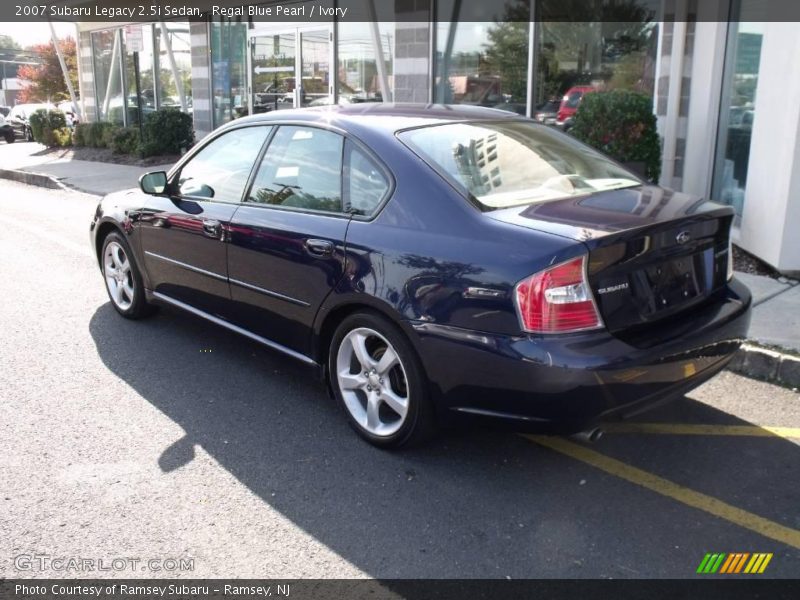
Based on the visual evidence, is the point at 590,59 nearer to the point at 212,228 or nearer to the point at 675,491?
the point at 212,228

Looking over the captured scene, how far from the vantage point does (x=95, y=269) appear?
298 inches

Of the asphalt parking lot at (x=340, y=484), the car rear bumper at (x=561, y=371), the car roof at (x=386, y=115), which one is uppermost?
the car roof at (x=386, y=115)

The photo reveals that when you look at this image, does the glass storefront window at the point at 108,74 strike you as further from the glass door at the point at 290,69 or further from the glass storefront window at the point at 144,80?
the glass door at the point at 290,69

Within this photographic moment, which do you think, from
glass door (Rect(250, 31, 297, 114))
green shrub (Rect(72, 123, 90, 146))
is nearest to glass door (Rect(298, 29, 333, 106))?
glass door (Rect(250, 31, 297, 114))

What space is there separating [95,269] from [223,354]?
308 cm

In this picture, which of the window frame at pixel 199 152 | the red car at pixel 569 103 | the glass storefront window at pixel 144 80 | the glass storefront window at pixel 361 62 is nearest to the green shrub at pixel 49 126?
the glass storefront window at pixel 144 80

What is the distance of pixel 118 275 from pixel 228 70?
12012mm

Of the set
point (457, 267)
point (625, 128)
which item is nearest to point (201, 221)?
point (457, 267)

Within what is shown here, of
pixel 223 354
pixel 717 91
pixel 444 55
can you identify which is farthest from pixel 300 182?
pixel 444 55

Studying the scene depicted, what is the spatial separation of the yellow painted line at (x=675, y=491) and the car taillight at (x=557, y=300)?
90 cm

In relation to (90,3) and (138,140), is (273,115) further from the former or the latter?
(90,3)

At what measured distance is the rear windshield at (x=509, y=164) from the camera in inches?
142

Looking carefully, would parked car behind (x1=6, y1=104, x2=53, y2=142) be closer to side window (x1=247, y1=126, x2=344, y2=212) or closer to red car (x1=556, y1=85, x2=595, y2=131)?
red car (x1=556, y1=85, x2=595, y2=131)

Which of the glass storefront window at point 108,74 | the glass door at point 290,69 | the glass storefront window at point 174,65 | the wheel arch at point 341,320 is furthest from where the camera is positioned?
the glass storefront window at point 108,74
